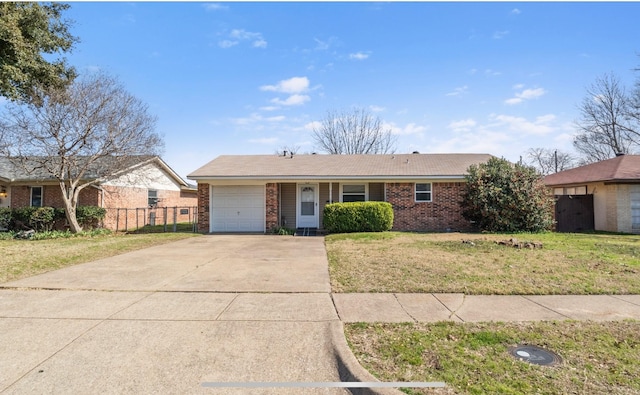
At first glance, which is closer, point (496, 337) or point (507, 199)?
point (496, 337)

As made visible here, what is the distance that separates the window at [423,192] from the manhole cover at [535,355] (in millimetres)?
12299

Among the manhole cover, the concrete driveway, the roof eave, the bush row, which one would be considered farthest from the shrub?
the manhole cover

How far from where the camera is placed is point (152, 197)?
21.1 m

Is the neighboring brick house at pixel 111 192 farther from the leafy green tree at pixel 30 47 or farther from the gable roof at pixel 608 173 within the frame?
the gable roof at pixel 608 173

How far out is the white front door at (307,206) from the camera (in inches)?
631

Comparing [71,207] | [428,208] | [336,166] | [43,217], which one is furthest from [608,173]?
[43,217]

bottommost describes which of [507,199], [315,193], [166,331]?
[166,331]

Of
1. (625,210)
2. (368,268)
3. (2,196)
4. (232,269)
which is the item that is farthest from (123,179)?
(625,210)

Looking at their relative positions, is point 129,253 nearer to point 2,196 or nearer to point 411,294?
point 411,294

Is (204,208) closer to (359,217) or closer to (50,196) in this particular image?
(359,217)

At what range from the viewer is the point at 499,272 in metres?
6.63

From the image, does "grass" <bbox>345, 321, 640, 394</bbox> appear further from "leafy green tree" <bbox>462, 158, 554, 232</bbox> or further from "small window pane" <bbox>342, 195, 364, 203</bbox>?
"small window pane" <bbox>342, 195, 364, 203</bbox>

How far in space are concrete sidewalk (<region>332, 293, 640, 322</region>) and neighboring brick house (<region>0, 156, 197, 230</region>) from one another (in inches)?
541

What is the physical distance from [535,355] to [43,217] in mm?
20228
